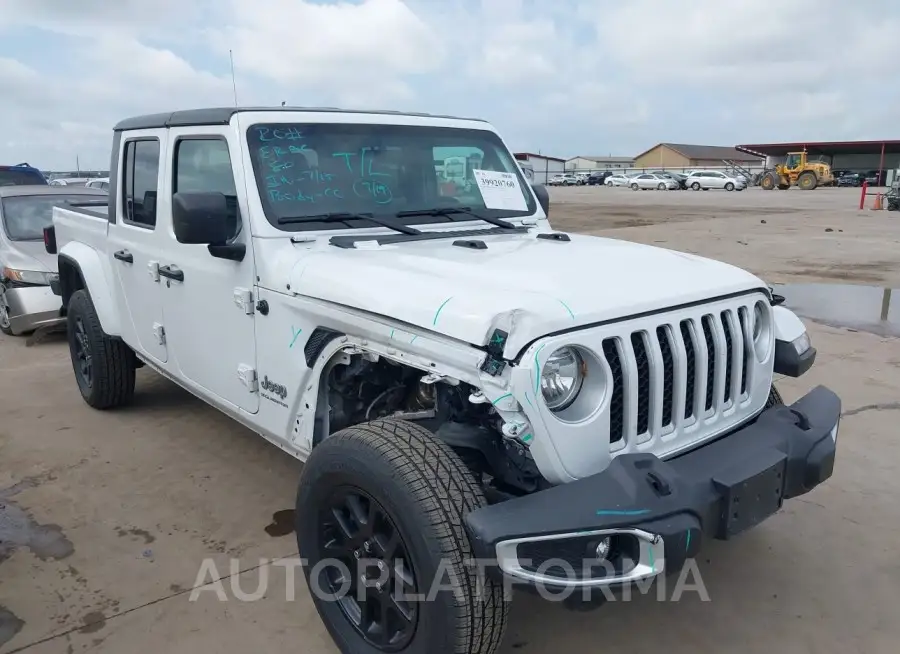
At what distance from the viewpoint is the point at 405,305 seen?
244 centimetres

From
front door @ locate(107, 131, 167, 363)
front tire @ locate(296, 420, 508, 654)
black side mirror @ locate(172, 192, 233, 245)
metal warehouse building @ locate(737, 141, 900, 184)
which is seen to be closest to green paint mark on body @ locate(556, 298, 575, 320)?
front tire @ locate(296, 420, 508, 654)

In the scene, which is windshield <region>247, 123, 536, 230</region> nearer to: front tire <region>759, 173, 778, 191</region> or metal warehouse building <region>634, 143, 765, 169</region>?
front tire <region>759, 173, 778, 191</region>

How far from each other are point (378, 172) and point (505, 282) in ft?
4.18

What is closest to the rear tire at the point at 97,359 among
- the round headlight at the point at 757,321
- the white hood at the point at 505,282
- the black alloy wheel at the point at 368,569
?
the white hood at the point at 505,282

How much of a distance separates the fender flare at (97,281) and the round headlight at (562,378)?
3.34 m

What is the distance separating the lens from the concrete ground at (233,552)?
2.75m

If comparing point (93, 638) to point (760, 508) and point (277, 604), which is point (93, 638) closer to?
point (277, 604)

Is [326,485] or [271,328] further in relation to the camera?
[271,328]

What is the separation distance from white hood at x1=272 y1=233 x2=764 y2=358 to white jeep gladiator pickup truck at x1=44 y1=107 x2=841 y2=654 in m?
0.01

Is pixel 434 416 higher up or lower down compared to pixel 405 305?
lower down

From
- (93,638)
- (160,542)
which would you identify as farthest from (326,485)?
(160,542)

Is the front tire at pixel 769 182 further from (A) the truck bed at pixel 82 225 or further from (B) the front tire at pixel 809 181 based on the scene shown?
(A) the truck bed at pixel 82 225

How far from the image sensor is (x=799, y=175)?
153ft

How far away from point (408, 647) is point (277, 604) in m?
0.84
